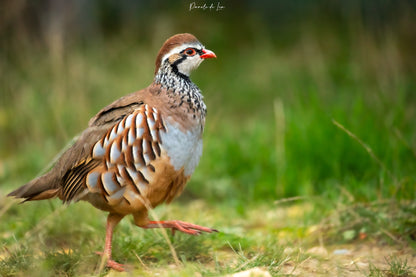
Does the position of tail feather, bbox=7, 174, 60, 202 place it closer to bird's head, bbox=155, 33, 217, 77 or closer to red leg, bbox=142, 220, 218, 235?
red leg, bbox=142, 220, 218, 235

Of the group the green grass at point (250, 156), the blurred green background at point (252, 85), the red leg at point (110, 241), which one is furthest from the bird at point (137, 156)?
the blurred green background at point (252, 85)

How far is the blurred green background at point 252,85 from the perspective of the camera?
5418 millimetres

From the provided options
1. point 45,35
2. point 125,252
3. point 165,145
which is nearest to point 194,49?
point 165,145

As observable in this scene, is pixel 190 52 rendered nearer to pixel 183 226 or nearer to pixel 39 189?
pixel 183 226

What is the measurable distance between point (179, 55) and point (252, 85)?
454 cm

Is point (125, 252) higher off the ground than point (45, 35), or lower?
lower

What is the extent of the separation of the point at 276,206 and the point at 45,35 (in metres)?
4.96

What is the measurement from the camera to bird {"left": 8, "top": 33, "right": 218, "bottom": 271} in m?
3.67

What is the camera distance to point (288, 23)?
33.6 ft

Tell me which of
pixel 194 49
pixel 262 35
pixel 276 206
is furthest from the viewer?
pixel 262 35

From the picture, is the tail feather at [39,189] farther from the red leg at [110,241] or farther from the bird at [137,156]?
the red leg at [110,241]

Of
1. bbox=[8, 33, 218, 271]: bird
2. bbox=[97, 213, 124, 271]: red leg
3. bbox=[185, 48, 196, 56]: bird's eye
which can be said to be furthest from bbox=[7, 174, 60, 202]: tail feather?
bbox=[185, 48, 196, 56]: bird's eye

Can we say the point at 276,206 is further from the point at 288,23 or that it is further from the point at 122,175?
the point at 288,23

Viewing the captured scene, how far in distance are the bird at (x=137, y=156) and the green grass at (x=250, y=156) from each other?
0.67ft
